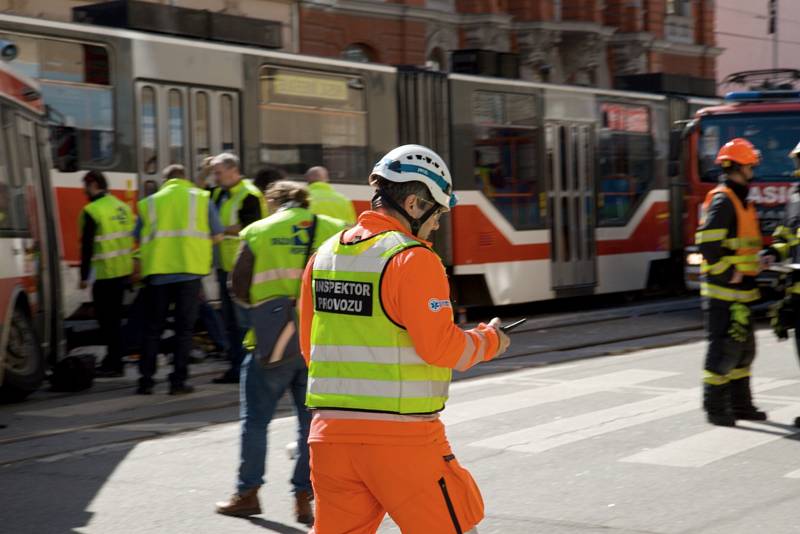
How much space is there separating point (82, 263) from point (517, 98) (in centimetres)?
860

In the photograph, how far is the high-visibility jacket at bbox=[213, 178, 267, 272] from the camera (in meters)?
11.4

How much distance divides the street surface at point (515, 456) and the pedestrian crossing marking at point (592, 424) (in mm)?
14

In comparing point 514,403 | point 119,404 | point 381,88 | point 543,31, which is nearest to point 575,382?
point 514,403

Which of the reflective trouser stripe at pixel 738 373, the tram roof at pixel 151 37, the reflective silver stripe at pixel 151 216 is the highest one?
the tram roof at pixel 151 37

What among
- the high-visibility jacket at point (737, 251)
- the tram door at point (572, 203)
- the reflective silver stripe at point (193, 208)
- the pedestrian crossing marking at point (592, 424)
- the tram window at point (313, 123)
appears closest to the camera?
the pedestrian crossing marking at point (592, 424)

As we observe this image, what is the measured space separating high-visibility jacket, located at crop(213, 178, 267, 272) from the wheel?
5.44 feet

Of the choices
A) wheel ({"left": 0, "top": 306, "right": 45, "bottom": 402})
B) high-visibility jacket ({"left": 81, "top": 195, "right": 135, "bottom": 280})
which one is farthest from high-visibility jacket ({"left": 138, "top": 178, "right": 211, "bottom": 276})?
high-visibility jacket ({"left": 81, "top": 195, "right": 135, "bottom": 280})

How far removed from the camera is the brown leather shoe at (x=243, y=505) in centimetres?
661

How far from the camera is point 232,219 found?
1158 centimetres

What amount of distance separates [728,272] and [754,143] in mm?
9887

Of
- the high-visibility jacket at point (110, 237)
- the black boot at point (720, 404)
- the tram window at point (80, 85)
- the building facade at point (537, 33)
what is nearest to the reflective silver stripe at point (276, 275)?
the black boot at point (720, 404)

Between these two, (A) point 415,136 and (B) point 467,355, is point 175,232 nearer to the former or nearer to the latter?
(B) point 467,355

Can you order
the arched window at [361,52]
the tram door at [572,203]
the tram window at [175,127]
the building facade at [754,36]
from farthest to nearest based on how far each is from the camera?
the building facade at [754,36] → the arched window at [361,52] → the tram door at [572,203] → the tram window at [175,127]

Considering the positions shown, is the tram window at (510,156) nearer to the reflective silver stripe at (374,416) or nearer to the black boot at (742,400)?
the black boot at (742,400)
